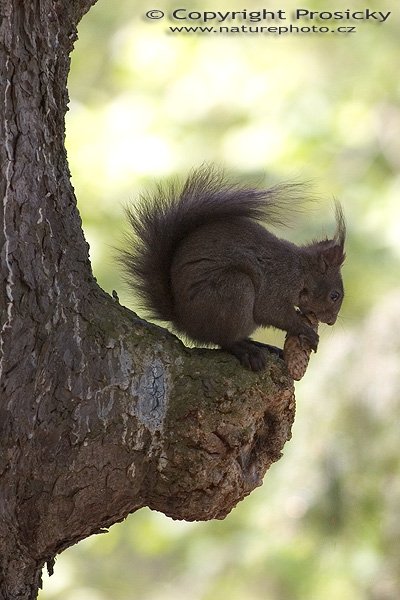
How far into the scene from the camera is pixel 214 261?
235 centimetres

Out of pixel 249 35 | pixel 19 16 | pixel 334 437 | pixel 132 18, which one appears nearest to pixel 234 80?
pixel 249 35

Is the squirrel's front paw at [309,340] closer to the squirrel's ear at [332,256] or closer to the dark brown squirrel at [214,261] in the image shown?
the dark brown squirrel at [214,261]

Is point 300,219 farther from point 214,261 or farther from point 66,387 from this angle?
→ point 66,387

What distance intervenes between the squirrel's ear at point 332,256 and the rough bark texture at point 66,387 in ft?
2.29

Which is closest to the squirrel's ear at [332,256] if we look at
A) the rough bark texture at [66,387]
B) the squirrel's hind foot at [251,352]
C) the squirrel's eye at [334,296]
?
the squirrel's eye at [334,296]

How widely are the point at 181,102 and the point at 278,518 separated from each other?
189cm

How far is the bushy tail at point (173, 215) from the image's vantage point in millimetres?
2373

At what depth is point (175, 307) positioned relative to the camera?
2.44 m

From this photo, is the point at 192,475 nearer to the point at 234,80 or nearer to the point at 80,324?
the point at 80,324

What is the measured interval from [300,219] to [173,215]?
1.83 meters

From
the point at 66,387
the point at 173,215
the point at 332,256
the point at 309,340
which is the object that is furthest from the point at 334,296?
the point at 66,387

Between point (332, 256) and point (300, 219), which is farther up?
point (300, 219)

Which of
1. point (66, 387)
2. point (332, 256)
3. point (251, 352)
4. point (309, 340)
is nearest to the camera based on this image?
point (66, 387)

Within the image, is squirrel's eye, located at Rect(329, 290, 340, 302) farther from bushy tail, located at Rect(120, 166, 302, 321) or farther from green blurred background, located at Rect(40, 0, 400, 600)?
green blurred background, located at Rect(40, 0, 400, 600)
